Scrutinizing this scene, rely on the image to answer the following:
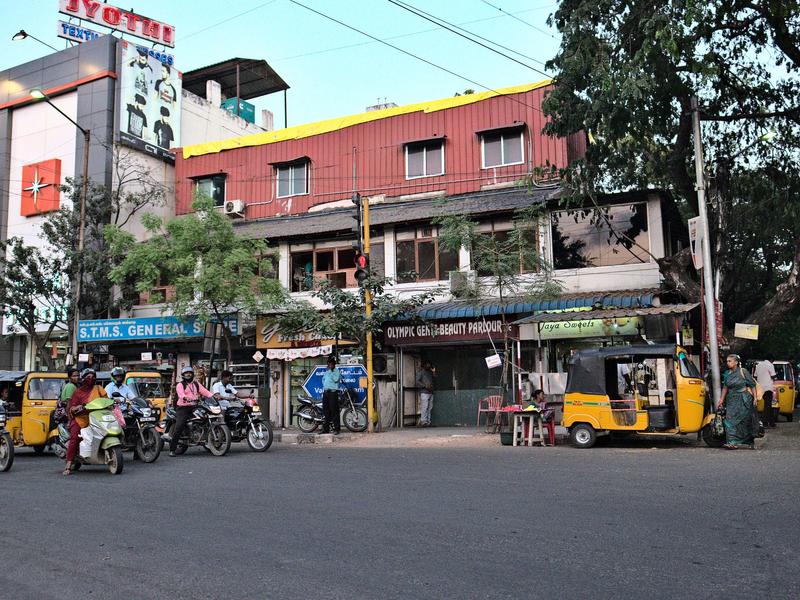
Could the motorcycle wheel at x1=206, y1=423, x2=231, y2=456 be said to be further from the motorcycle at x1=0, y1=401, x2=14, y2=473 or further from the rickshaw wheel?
the rickshaw wheel

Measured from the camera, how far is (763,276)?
27938 mm

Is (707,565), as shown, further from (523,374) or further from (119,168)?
(119,168)

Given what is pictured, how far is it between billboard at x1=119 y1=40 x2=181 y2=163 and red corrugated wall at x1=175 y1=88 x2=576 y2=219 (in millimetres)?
1785

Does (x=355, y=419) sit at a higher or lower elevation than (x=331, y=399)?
lower

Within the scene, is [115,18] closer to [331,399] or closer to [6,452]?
[331,399]

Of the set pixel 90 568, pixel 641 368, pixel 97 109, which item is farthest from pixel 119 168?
pixel 90 568

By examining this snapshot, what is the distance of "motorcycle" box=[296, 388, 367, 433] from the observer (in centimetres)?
1923

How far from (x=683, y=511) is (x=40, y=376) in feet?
42.0

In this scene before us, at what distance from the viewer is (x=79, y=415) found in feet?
36.8

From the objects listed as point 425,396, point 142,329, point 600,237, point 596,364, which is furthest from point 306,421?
point 600,237

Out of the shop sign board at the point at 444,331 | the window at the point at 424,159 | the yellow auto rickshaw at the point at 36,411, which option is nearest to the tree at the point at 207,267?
the shop sign board at the point at 444,331

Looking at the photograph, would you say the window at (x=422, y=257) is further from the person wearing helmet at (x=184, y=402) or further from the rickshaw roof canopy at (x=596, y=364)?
the person wearing helmet at (x=184, y=402)

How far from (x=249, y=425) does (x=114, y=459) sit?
3.81 m

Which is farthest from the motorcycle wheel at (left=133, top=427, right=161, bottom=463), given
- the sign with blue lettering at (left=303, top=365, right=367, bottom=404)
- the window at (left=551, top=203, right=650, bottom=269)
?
the window at (left=551, top=203, right=650, bottom=269)
